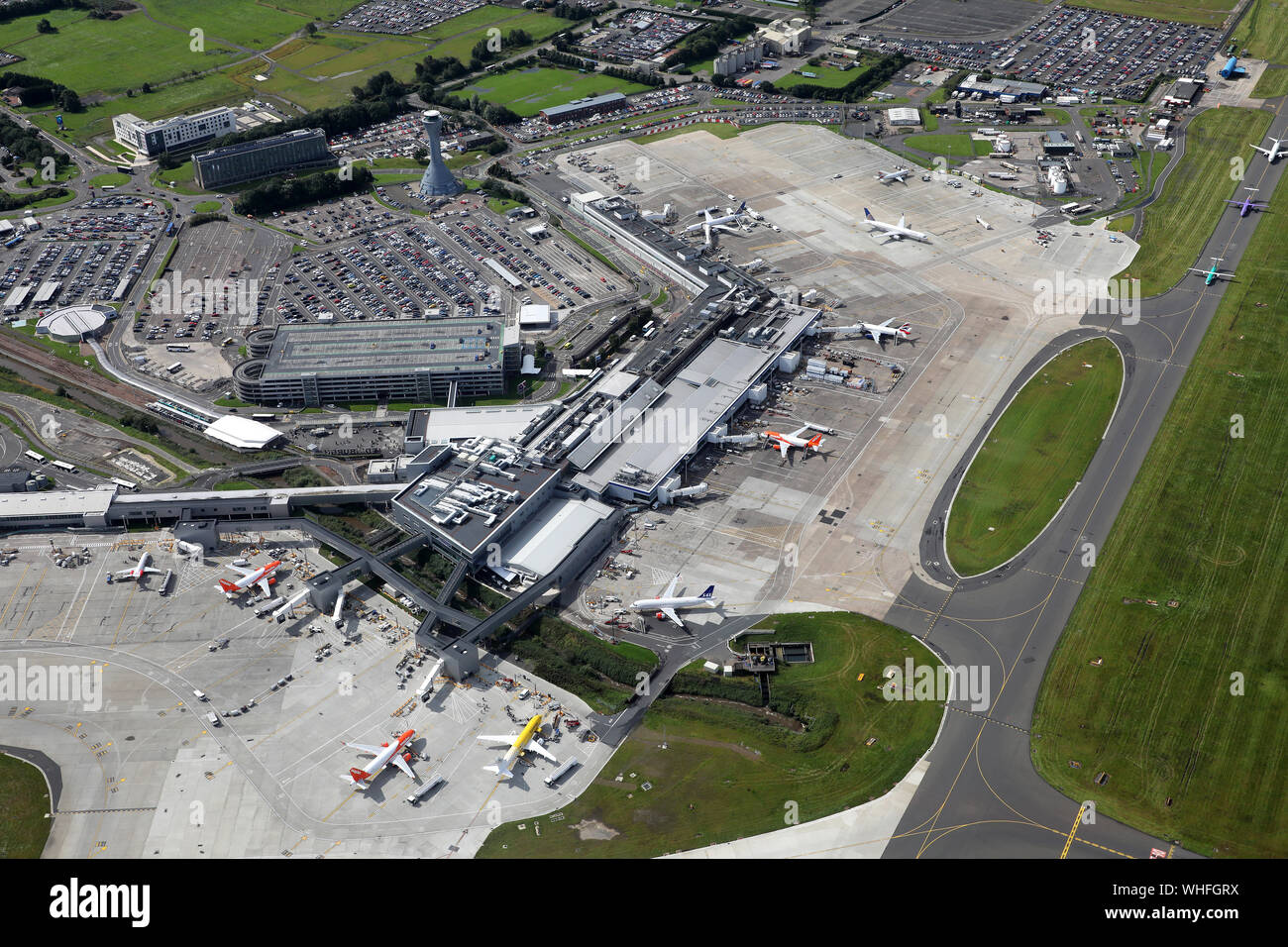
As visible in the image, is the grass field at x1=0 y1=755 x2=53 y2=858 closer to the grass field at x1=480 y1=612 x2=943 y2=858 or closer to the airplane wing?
the grass field at x1=480 y1=612 x2=943 y2=858

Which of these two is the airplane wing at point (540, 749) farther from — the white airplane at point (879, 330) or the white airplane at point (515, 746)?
the white airplane at point (879, 330)

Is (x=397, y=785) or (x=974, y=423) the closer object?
(x=397, y=785)

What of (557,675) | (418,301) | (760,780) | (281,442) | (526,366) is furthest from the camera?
(418,301)

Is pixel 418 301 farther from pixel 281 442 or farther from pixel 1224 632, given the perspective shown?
pixel 1224 632

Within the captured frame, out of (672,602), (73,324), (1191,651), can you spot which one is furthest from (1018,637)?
(73,324)

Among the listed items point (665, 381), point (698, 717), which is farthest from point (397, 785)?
point (665, 381)

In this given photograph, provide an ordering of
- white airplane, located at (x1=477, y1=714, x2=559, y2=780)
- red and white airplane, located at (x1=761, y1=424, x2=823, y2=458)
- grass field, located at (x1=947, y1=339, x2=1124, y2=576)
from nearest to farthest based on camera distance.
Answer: white airplane, located at (x1=477, y1=714, x2=559, y2=780) < grass field, located at (x1=947, y1=339, x2=1124, y2=576) < red and white airplane, located at (x1=761, y1=424, x2=823, y2=458)

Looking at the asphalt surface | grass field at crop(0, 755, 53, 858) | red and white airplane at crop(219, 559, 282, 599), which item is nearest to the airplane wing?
the asphalt surface
